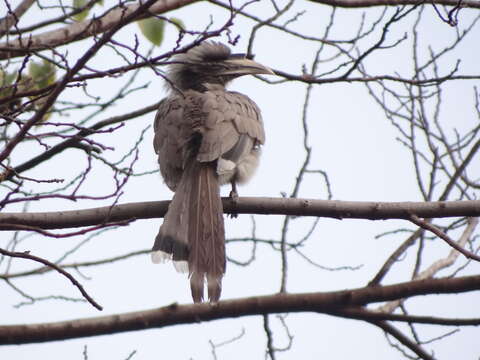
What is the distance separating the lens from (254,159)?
519cm

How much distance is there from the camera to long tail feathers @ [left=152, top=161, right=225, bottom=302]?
12.4ft

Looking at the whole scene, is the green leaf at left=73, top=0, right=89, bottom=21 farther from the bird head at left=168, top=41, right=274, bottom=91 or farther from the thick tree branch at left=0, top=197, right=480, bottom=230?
the thick tree branch at left=0, top=197, right=480, bottom=230

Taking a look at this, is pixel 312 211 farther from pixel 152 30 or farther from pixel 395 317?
pixel 152 30

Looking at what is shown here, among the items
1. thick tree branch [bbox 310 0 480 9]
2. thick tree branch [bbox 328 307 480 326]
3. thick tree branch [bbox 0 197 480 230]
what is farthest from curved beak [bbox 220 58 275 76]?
thick tree branch [bbox 328 307 480 326]

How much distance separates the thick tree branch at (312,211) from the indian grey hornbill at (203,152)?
40cm

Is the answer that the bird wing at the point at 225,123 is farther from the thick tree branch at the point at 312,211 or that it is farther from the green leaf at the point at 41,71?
the green leaf at the point at 41,71

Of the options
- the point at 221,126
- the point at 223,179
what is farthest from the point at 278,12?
the point at 223,179

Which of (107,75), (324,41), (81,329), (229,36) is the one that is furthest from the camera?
(324,41)

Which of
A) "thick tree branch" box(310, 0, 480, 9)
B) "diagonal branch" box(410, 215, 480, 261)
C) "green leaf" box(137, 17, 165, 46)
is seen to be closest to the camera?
"diagonal branch" box(410, 215, 480, 261)

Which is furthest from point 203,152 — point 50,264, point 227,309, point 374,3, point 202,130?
point 227,309

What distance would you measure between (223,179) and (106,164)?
2.71ft

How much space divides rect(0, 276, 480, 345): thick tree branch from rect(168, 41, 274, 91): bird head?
3.89 m

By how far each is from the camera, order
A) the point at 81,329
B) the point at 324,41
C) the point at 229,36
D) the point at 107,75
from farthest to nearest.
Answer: the point at 324,41
the point at 229,36
the point at 107,75
the point at 81,329

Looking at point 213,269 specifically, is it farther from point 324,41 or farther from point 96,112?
point 324,41
